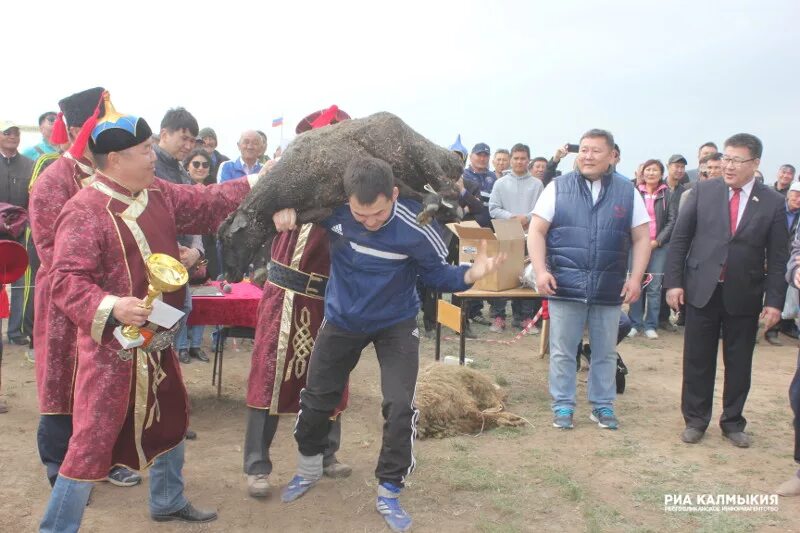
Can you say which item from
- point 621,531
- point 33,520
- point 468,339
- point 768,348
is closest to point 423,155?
point 621,531

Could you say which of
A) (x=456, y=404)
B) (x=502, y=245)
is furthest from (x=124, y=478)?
(x=502, y=245)

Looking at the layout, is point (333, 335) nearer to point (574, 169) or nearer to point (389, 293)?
point (389, 293)

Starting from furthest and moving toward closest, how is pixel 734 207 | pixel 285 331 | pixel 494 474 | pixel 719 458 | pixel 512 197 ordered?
pixel 512 197, pixel 734 207, pixel 719 458, pixel 494 474, pixel 285 331

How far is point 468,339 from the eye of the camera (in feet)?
27.5

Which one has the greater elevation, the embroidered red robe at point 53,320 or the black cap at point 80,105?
the black cap at point 80,105

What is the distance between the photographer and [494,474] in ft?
14.1

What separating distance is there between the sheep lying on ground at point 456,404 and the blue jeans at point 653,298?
13.9 ft

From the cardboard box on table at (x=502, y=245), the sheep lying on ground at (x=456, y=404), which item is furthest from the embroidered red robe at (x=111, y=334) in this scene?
the cardboard box on table at (x=502, y=245)

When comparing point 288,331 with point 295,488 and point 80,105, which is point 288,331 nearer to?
point 295,488

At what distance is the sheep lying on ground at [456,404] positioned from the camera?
5.03m

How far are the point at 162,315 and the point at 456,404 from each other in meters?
2.90

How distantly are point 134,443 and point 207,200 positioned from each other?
49.3 inches

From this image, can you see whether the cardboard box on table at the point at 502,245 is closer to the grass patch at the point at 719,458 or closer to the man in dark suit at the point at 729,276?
the man in dark suit at the point at 729,276

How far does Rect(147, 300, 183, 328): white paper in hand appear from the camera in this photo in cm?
276
